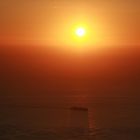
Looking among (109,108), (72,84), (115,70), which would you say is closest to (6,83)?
(72,84)

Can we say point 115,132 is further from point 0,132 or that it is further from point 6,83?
point 6,83

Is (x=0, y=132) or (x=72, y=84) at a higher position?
(x=72, y=84)

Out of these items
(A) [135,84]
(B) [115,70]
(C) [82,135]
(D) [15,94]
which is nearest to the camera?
(C) [82,135]

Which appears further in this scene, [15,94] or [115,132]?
[15,94]

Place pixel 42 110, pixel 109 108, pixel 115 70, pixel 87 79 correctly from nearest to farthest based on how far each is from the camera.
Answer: pixel 42 110 < pixel 109 108 < pixel 87 79 < pixel 115 70

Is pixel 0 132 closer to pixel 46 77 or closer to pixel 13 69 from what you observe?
pixel 46 77

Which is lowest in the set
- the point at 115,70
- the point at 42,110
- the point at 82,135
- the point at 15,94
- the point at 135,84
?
the point at 82,135
